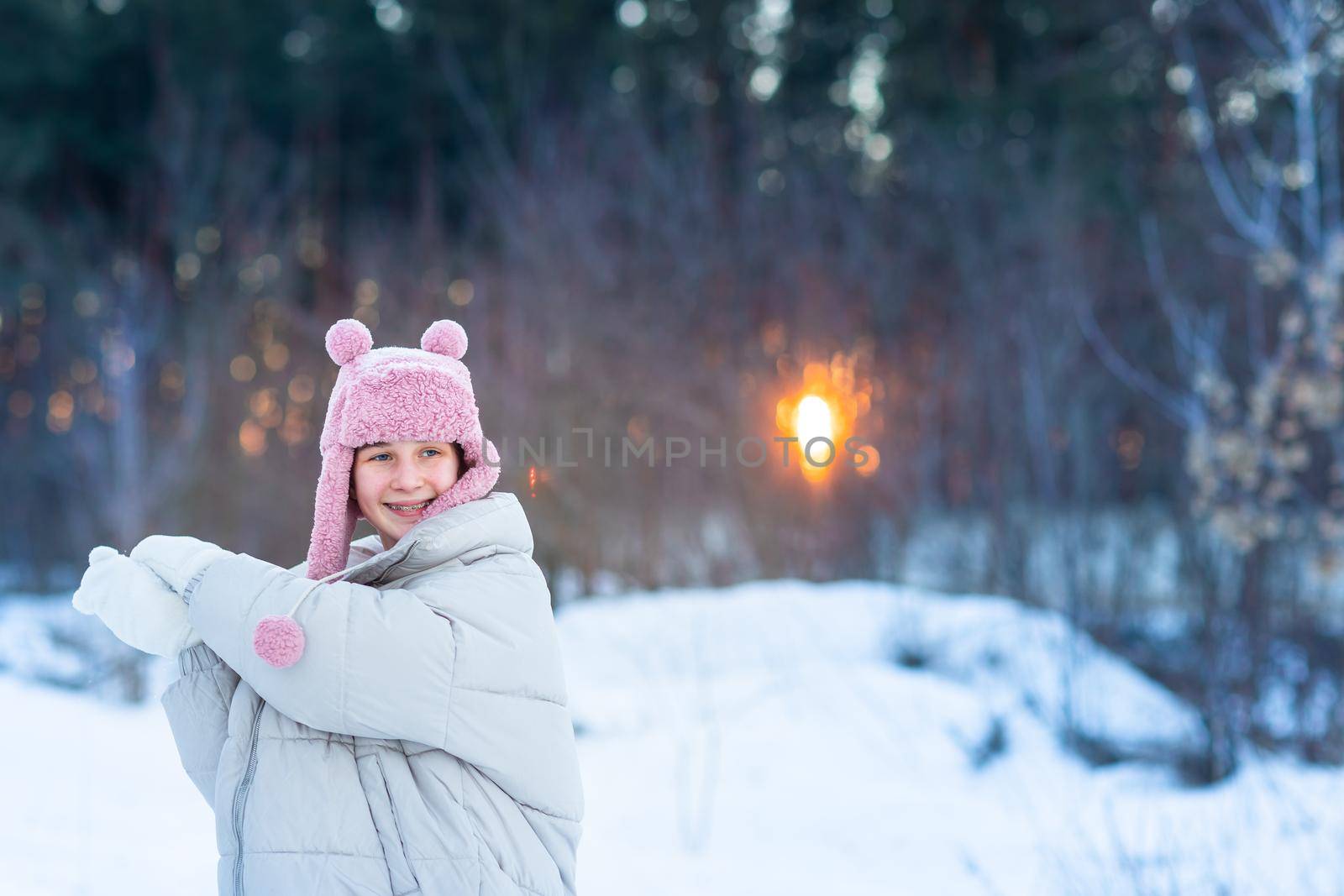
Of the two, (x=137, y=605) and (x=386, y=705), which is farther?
(x=137, y=605)

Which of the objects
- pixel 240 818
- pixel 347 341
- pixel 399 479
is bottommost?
pixel 240 818

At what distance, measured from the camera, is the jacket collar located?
1675 millimetres

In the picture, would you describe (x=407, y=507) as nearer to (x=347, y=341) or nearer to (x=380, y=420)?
(x=380, y=420)

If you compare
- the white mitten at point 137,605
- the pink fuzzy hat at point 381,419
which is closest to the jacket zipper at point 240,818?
the white mitten at point 137,605

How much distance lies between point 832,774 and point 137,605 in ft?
14.2

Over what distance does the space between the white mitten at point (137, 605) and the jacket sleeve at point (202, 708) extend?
0.04m

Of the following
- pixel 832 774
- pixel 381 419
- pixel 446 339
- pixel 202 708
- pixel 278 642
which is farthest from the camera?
pixel 832 774

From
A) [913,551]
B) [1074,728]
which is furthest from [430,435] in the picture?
[913,551]

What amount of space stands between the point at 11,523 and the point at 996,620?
1099cm

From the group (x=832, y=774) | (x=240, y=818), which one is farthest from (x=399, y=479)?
(x=832, y=774)

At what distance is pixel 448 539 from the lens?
168 centimetres

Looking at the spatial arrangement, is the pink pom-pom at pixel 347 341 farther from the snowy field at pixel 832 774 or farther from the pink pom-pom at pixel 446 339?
the snowy field at pixel 832 774

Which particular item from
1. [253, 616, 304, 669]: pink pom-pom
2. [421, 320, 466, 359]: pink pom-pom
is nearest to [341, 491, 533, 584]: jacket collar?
[253, 616, 304, 669]: pink pom-pom

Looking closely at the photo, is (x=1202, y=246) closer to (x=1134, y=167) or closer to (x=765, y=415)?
(x=1134, y=167)
